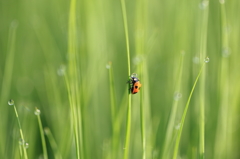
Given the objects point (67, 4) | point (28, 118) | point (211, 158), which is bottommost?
point (211, 158)

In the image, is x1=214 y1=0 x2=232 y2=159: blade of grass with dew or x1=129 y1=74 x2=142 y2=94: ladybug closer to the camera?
x1=129 y1=74 x2=142 y2=94: ladybug

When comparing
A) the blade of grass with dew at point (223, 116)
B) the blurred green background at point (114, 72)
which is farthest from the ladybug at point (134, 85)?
the blade of grass with dew at point (223, 116)

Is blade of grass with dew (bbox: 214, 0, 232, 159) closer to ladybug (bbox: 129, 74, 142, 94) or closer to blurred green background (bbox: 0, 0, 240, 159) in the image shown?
blurred green background (bbox: 0, 0, 240, 159)

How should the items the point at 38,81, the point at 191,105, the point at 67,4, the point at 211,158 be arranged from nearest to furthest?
the point at 211,158 < the point at 191,105 < the point at 38,81 < the point at 67,4

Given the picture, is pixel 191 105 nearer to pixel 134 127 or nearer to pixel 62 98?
pixel 134 127

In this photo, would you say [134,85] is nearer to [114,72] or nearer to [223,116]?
[223,116]

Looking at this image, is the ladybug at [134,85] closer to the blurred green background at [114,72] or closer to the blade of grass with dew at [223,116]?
the blurred green background at [114,72]

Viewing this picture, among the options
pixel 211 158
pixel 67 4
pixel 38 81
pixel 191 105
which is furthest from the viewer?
pixel 67 4

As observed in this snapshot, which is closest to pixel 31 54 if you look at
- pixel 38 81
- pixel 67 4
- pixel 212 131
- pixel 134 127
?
pixel 38 81

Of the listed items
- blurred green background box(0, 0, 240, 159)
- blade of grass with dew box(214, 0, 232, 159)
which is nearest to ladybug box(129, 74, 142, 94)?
blurred green background box(0, 0, 240, 159)
